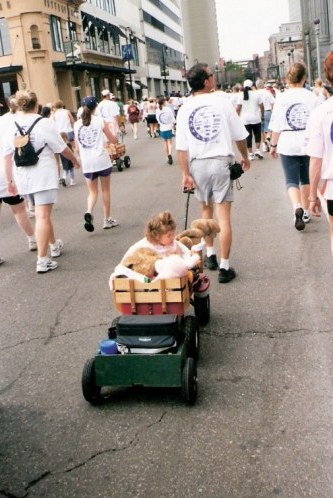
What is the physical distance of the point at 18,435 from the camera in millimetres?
3445

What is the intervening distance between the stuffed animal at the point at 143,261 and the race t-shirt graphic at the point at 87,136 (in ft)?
15.3

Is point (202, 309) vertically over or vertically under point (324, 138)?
under

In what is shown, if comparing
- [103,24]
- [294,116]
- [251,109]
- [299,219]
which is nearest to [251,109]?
[251,109]

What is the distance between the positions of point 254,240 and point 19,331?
11.3ft

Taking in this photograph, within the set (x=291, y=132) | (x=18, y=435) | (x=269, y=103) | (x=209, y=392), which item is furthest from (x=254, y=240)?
(x=269, y=103)

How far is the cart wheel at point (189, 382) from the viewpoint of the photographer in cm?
352

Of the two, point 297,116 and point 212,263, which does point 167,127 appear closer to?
point 297,116

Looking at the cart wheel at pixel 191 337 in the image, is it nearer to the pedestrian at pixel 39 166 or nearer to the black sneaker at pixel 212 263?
the black sneaker at pixel 212 263

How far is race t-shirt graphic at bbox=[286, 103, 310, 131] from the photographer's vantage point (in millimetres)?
7145

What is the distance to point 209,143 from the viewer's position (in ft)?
18.5

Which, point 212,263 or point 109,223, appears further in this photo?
point 109,223

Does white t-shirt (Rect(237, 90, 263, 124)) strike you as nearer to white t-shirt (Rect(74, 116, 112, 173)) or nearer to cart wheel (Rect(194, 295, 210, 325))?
white t-shirt (Rect(74, 116, 112, 173))

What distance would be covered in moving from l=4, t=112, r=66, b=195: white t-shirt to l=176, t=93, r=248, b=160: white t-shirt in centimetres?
174

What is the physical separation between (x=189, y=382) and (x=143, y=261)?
0.95 metres
